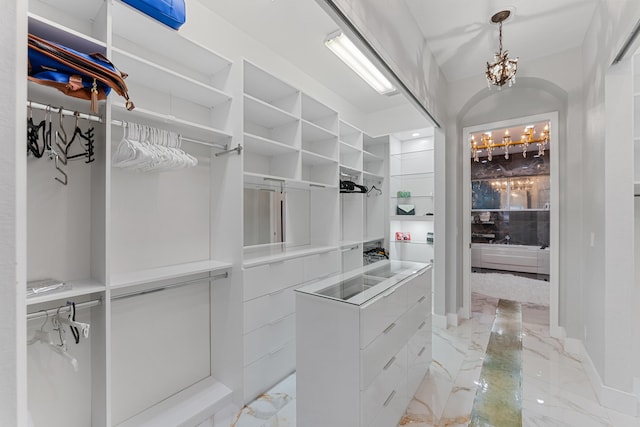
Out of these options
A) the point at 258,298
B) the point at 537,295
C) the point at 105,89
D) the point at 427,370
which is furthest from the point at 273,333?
the point at 537,295

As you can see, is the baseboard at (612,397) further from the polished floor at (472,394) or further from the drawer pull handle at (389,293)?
the drawer pull handle at (389,293)

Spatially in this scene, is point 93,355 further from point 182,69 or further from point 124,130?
point 182,69

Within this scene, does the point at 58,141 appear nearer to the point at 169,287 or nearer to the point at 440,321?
the point at 169,287

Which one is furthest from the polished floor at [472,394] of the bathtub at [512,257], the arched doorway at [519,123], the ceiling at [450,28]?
the bathtub at [512,257]

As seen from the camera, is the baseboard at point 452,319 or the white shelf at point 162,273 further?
the baseboard at point 452,319

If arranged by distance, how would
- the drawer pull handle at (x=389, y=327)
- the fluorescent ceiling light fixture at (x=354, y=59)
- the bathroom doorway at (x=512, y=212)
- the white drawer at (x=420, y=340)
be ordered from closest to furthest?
the drawer pull handle at (x=389, y=327), the white drawer at (x=420, y=340), the fluorescent ceiling light fixture at (x=354, y=59), the bathroom doorway at (x=512, y=212)

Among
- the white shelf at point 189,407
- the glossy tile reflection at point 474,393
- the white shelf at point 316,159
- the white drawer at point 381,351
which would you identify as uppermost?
the white shelf at point 316,159

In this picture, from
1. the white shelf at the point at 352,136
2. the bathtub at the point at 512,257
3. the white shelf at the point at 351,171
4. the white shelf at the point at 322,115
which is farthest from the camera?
the bathtub at the point at 512,257

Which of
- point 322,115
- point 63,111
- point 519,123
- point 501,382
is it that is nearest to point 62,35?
point 63,111

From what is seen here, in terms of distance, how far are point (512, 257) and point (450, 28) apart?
5777mm

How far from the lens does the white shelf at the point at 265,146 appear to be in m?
2.30

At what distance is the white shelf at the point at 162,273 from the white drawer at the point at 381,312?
3.80ft

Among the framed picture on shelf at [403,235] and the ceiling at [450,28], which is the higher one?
the ceiling at [450,28]

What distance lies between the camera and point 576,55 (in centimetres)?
279
